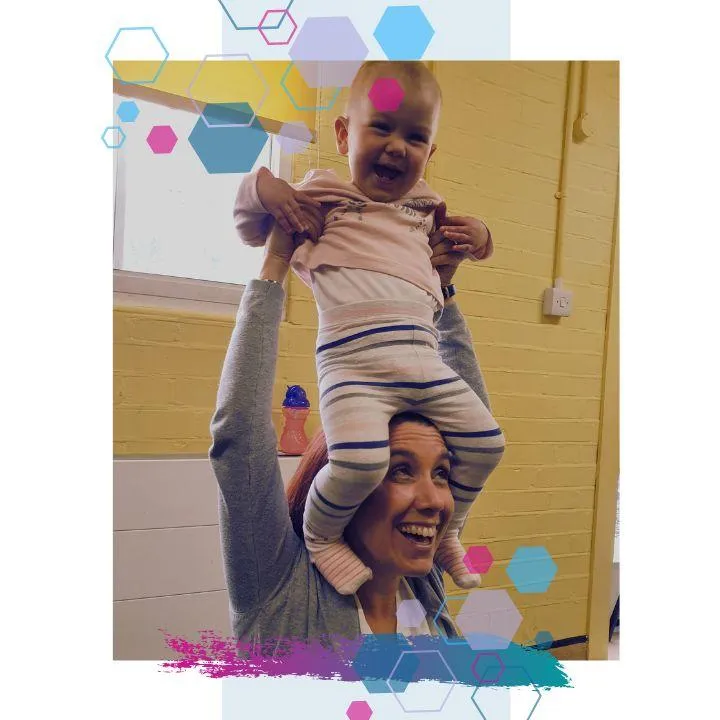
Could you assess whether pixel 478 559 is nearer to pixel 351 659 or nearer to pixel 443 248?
pixel 351 659

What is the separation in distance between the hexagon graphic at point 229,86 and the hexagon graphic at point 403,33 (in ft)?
0.64

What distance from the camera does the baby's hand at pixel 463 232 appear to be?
1122mm

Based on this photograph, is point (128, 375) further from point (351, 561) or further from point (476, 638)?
point (476, 638)

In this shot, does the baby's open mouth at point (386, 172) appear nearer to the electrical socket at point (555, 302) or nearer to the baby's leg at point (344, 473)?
the baby's leg at point (344, 473)

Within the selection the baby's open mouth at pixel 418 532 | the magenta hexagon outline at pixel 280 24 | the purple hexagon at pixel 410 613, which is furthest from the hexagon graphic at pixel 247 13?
the purple hexagon at pixel 410 613

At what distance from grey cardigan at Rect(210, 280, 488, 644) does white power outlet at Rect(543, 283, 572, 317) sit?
573mm

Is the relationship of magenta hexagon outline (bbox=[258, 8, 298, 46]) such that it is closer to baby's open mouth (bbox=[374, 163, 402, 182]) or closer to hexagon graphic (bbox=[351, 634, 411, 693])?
baby's open mouth (bbox=[374, 163, 402, 182])

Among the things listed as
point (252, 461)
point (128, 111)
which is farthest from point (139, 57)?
point (252, 461)

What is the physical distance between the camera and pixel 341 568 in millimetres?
1000

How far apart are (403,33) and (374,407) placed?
59cm

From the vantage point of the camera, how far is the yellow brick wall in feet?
3.80

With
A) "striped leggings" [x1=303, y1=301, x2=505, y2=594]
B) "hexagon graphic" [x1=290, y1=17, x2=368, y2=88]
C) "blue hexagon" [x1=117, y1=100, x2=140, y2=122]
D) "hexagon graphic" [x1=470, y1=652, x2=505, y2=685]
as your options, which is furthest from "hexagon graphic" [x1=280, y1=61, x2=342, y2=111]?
"hexagon graphic" [x1=470, y1=652, x2=505, y2=685]

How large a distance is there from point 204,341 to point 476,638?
0.63m

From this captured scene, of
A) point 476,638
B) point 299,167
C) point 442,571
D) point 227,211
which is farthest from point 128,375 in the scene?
point 476,638
